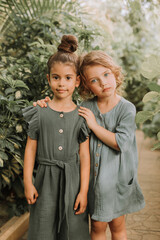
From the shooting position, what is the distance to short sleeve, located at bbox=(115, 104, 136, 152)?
1.67 metres

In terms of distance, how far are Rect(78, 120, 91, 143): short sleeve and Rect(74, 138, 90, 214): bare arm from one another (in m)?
0.03

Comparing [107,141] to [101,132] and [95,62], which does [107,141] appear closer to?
[101,132]

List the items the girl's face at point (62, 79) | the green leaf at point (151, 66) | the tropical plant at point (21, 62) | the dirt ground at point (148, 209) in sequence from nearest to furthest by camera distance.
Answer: the green leaf at point (151, 66) → the girl's face at point (62, 79) → the tropical plant at point (21, 62) → the dirt ground at point (148, 209)

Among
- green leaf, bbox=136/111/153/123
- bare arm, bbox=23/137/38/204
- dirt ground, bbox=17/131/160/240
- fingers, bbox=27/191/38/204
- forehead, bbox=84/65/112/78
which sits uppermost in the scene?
forehead, bbox=84/65/112/78

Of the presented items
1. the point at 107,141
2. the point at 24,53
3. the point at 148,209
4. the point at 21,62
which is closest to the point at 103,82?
the point at 107,141

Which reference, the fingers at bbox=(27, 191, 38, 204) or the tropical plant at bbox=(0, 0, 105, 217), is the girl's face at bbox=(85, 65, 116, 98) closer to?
the tropical plant at bbox=(0, 0, 105, 217)

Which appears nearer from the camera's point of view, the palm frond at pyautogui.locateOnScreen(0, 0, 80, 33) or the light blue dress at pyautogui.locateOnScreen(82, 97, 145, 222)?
the light blue dress at pyautogui.locateOnScreen(82, 97, 145, 222)

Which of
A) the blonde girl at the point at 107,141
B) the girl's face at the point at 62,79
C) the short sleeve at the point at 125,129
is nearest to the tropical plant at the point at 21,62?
the girl's face at the point at 62,79

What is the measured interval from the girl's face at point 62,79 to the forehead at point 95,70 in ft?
0.34

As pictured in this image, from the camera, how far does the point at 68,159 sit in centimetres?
167

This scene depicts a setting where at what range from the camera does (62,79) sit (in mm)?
1614

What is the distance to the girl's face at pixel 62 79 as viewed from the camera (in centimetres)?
161

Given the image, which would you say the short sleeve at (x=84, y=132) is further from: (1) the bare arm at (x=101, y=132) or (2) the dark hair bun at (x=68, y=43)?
(2) the dark hair bun at (x=68, y=43)

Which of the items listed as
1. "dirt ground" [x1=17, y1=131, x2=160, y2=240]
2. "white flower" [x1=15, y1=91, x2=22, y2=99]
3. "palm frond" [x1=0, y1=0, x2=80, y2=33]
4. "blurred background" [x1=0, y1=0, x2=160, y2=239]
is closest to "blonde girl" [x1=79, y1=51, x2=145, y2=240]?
"blurred background" [x1=0, y1=0, x2=160, y2=239]
